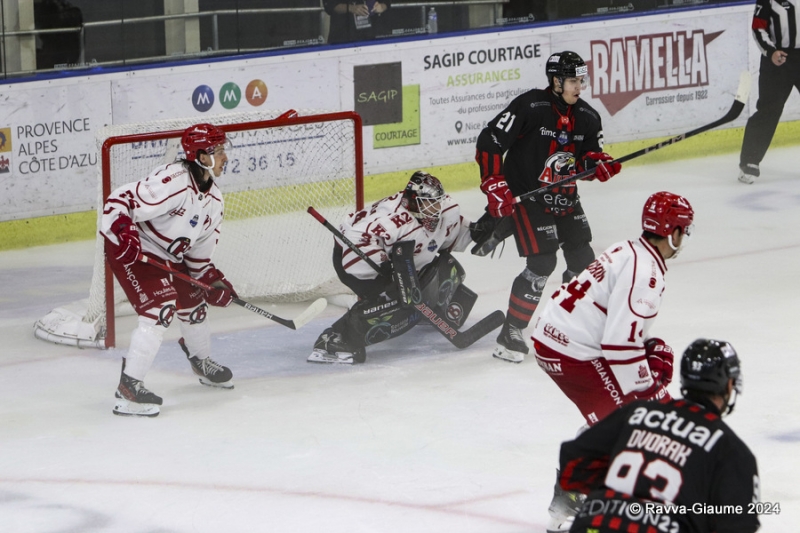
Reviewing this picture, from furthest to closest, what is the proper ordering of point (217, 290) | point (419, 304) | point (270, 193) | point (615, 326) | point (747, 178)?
1. point (747, 178)
2. point (270, 193)
3. point (419, 304)
4. point (217, 290)
5. point (615, 326)

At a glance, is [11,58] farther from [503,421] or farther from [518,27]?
[503,421]

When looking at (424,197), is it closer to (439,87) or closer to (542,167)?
(542,167)

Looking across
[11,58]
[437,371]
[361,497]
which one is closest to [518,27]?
[11,58]

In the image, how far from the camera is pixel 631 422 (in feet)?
7.69

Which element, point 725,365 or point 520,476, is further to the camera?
point 520,476

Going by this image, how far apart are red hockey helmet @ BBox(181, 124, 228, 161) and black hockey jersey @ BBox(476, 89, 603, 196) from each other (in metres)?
1.05

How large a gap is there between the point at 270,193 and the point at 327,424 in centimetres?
202

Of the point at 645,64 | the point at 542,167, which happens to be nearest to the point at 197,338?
the point at 542,167

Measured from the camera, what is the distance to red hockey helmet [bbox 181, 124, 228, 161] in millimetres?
4504

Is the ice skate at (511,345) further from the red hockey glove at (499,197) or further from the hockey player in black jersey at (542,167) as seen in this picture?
the red hockey glove at (499,197)

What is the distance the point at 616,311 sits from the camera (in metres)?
3.21

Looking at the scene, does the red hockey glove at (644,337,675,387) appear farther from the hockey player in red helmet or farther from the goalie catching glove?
the goalie catching glove

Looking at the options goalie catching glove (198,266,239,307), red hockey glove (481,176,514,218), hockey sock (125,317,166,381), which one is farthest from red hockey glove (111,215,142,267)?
red hockey glove (481,176,514,218)

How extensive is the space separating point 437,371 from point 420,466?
1.04m
